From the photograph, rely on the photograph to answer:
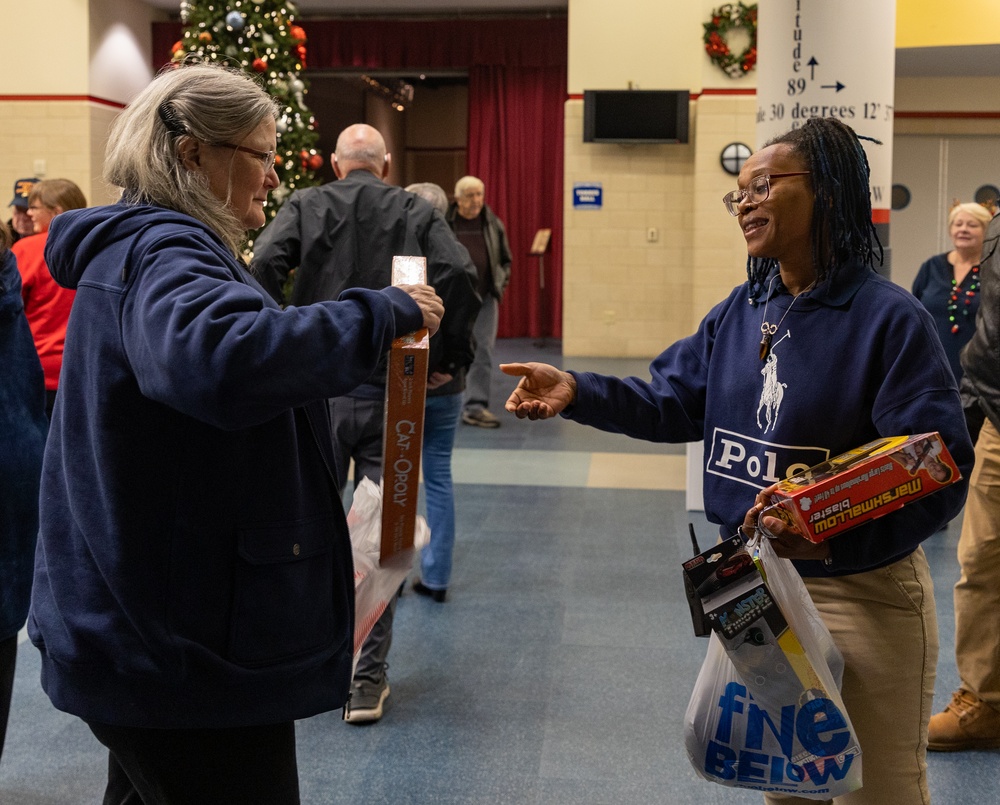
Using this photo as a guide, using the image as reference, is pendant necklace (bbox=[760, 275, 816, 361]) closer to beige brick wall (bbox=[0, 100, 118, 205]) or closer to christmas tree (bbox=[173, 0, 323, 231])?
christmas tree (bbox=[173, 0, 323, 231])

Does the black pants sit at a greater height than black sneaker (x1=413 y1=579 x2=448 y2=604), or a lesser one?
greater

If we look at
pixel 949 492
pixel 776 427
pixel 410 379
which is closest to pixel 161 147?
pixel 410 379

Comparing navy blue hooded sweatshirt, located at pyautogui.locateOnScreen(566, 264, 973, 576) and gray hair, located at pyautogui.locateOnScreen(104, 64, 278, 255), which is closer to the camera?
gray hair, located at pyautogui.locateOnScreen(104, 64, 278, 255)

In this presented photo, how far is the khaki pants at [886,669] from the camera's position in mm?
1779

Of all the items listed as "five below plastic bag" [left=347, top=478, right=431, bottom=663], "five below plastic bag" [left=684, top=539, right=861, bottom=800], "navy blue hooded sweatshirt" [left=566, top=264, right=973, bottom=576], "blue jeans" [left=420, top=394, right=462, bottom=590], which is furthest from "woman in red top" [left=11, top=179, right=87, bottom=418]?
"five below plastic bag" [left=684, top=539, right=861, bottom=800]

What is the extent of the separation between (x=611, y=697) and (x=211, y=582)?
219cm

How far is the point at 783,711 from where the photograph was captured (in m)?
1.69

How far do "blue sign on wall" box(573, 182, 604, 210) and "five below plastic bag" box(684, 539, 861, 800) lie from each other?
10.8 m

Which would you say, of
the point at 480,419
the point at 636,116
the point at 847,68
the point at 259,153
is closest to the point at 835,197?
the point at 259,153

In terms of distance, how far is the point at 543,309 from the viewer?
562 inches

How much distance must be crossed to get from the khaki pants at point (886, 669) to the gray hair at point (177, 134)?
112 centimetres

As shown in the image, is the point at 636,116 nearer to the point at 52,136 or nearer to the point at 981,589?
the point at 52,136

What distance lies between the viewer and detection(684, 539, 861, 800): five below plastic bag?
1.67 metres

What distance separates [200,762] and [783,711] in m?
0.85
